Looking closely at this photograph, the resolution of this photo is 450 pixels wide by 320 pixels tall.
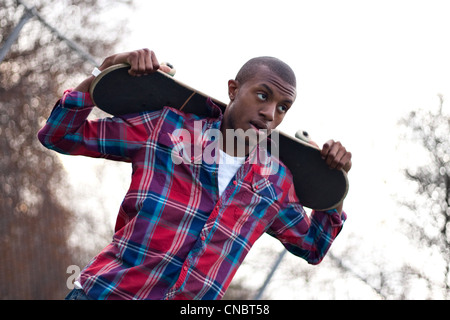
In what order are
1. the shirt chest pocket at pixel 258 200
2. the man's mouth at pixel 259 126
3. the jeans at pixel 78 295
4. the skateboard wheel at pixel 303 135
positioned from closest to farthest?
the jeans at pixel 78 295, the shirt chest pocket at pixel 258 200, the man's mouth at pixel 259 126, the skateboard wheel at pixel 303 135

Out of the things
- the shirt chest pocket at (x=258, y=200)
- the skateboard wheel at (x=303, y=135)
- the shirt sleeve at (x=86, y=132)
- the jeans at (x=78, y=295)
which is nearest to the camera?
the jeans at (x=78, y=295)

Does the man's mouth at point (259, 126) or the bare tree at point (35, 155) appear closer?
the man's mouth at point (259, 126)

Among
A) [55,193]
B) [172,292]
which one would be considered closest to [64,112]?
[172,292]

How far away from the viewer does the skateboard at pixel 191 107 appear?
1.93m

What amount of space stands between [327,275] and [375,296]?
911 millimetres

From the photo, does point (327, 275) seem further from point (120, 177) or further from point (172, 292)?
point (172, 292)

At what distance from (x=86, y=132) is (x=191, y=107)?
0.50m

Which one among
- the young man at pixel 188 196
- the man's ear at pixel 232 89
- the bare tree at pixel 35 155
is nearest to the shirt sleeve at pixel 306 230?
the young man at pixel 188 196

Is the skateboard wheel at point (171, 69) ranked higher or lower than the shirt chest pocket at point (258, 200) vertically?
higher

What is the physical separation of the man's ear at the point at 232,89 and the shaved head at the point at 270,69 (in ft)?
0.12

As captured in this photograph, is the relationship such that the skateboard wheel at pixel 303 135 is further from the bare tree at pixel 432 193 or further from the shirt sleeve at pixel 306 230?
the bare tree at pixel 432 193

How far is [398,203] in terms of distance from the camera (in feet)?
25.4

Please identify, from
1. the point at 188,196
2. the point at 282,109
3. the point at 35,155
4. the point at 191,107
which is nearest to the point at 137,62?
the point at 191,107

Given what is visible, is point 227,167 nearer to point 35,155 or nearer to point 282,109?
point 282,109
